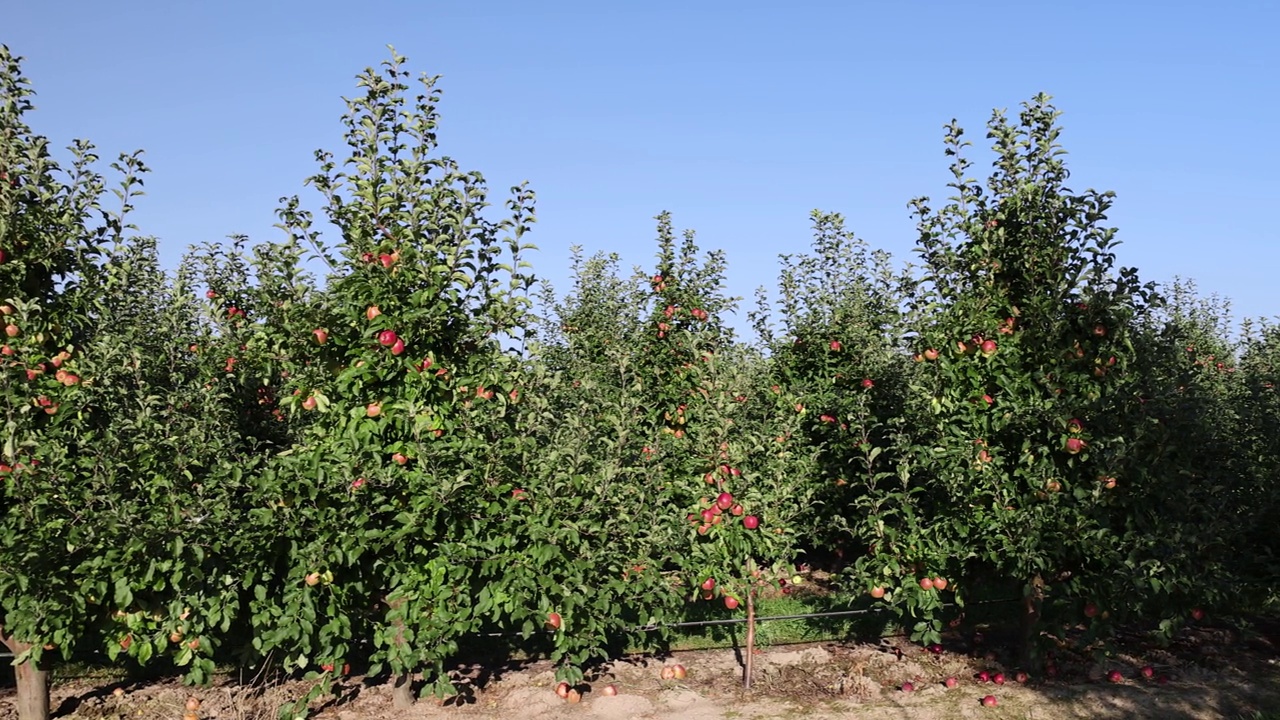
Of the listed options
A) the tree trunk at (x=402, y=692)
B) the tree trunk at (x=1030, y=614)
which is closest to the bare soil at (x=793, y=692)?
the tree trunk at (x=402, y=692)

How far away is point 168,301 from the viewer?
8.73 metres

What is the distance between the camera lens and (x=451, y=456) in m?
6.25

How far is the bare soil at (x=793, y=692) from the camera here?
6992mm

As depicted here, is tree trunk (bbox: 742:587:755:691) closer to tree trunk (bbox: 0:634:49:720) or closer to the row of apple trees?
the row of apple trees

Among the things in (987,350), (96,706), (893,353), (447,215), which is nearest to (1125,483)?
(987,350)

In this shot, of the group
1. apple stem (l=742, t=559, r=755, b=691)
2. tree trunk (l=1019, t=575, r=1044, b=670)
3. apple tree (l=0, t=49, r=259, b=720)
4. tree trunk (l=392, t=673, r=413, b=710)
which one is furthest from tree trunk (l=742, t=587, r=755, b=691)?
apple tree (l=0, t=49, r=259, b=720)

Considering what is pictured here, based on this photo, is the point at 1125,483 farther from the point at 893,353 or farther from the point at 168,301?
the point at 168,301

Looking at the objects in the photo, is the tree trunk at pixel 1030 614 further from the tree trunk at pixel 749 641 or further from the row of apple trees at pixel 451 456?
the tree trunk at pixel 749 641

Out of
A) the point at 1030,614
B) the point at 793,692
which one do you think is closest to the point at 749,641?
the point at 793,692

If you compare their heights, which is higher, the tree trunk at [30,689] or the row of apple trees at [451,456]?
the row of apple trees at [451,456]

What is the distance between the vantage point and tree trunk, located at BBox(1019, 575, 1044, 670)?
780 cm

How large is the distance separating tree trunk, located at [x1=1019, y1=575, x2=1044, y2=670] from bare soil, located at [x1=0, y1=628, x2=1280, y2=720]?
24 centimetres

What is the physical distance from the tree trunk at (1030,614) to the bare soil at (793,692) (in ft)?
0.80

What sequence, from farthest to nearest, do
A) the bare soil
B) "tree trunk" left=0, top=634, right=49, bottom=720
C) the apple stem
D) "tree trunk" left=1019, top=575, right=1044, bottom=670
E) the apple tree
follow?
"tree trunk" left=1019, top=575, right=1044, bottom=670
the apple stem
the bare soil
"tree trunk" left=0, top=634, right=49, bottom=720
the apple tree
